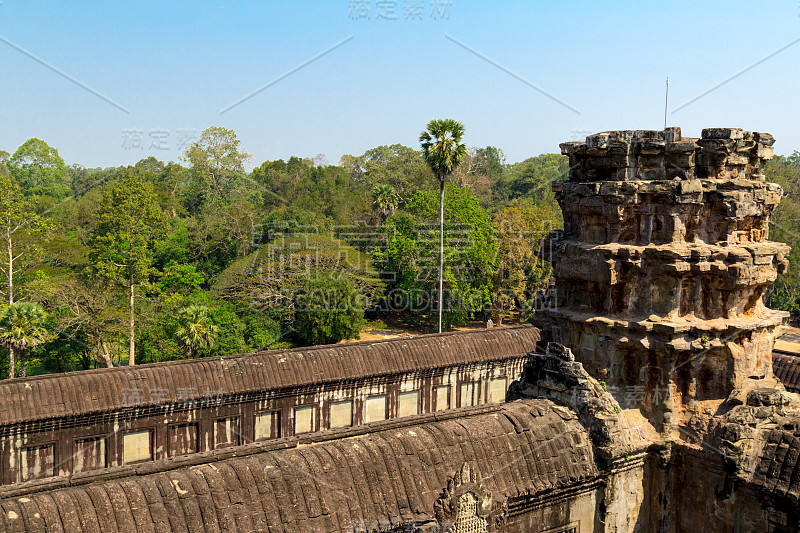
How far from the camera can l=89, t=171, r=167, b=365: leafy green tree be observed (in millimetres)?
25141

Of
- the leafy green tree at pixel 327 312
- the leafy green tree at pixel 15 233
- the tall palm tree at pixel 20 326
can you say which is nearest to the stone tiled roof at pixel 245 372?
the tall palm tree at pixel 20 326

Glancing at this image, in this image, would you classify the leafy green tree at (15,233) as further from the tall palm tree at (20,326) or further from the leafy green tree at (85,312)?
the tall palm tree at (20,326)

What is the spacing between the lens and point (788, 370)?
48.0ft

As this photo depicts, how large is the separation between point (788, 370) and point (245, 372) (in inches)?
500

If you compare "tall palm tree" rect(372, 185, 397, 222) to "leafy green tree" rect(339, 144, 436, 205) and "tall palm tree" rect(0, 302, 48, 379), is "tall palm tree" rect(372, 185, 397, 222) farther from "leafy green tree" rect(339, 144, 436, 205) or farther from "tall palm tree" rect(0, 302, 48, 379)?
"tall palm tree" rect(0, 302, 48, 379)

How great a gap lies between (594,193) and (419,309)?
85.6ft

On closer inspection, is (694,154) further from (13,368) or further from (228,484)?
(13,368)

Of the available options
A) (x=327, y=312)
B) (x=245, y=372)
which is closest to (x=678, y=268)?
(x=245, y=372)

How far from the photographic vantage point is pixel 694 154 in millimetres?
6922

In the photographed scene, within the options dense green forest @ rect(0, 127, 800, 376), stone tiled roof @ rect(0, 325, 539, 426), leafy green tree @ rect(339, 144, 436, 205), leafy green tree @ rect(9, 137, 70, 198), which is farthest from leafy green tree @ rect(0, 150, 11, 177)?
stone tiled roof @ rect(0, 325, 539, 426)

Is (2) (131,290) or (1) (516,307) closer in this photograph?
(2) (131,290)

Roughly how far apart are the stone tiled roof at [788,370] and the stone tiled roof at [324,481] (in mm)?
10217

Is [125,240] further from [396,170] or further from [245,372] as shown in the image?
[396,170]

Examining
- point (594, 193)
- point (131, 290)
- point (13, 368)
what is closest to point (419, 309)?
point (131, 290)
